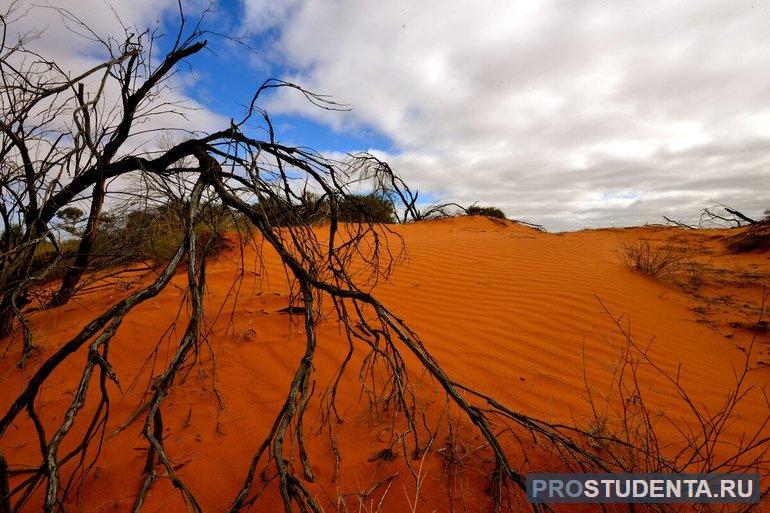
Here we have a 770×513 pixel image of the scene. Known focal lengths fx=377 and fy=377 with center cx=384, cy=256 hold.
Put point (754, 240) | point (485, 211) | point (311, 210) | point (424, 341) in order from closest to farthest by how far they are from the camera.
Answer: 1. point (311, 210)
2. point (424, 341)
3. point (754, 240)
4. point (485, 211)

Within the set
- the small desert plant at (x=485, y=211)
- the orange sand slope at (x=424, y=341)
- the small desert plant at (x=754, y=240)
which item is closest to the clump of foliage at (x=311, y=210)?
the orange sand slope at (x=424, y=341)

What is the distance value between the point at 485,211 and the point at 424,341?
1260 cm

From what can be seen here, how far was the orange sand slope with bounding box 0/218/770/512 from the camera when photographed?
1982mm

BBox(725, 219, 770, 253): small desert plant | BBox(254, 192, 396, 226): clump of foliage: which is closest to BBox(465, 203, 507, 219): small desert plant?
BBox(725, 219, 770, 253): small desert plant

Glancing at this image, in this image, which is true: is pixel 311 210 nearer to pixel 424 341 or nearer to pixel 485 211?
pixel 424 341

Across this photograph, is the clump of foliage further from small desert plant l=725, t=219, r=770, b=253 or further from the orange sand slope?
small desert plant l=725, t=219, r=770, b=253

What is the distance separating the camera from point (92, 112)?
9.83 ft

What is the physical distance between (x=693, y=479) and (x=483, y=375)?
1392 mm

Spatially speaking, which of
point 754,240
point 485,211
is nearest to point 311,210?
point 754,240

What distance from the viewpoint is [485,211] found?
50.1 ft

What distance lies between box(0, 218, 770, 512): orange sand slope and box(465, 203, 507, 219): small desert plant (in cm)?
796

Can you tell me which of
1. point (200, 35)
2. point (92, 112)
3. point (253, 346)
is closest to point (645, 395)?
point (253, 346)

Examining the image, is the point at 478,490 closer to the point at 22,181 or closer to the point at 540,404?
the point at 540,404

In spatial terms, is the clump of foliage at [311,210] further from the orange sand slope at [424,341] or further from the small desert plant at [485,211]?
the small desert plant at [485,211]
